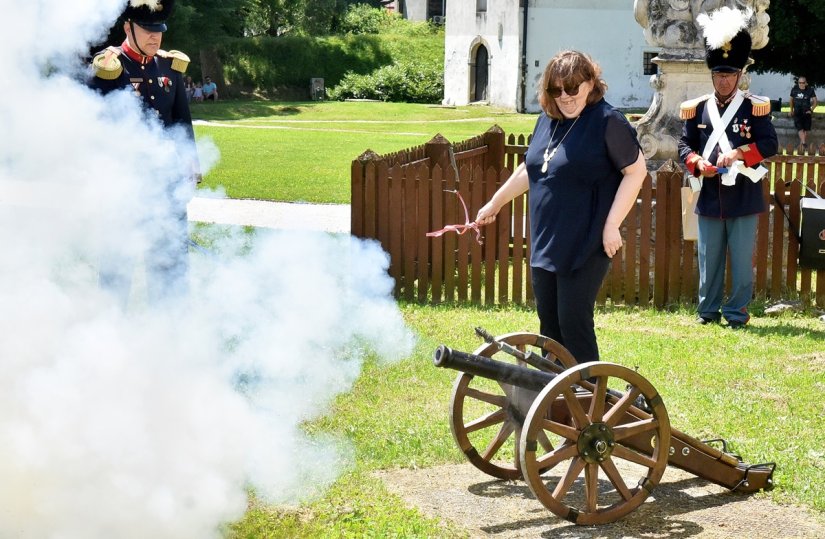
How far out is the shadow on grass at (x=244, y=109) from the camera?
4412 centimetres

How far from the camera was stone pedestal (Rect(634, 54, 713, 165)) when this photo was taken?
1146cm

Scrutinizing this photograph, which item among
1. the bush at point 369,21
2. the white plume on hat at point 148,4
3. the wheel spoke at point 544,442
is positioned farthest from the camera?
the bush at point 369,21

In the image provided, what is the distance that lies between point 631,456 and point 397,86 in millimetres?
49507

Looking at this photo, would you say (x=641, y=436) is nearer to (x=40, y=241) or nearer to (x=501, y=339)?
(x=501, y=339)

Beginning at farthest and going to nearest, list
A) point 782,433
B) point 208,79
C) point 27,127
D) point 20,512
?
point 208,79, point 782,433, point 27,127, point 20,512

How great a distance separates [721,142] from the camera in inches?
354

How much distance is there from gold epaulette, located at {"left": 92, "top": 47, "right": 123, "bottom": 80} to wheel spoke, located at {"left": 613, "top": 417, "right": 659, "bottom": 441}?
359 cm

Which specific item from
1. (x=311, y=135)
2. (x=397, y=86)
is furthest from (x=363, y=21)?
(x=311, y=135)

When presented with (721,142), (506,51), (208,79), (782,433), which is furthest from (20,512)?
(208,79)

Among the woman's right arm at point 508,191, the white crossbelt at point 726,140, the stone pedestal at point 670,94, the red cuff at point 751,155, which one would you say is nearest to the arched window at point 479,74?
the stone pedestal at point 670,94

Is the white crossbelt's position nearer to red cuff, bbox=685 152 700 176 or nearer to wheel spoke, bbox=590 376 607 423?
red cuff, bbox=685 152 700 176

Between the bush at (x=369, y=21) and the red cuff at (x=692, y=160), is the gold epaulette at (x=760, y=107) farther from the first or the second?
the bush at (x=369, y=21)

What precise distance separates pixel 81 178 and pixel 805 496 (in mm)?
3829

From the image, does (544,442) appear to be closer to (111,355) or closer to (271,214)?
(111,355)
